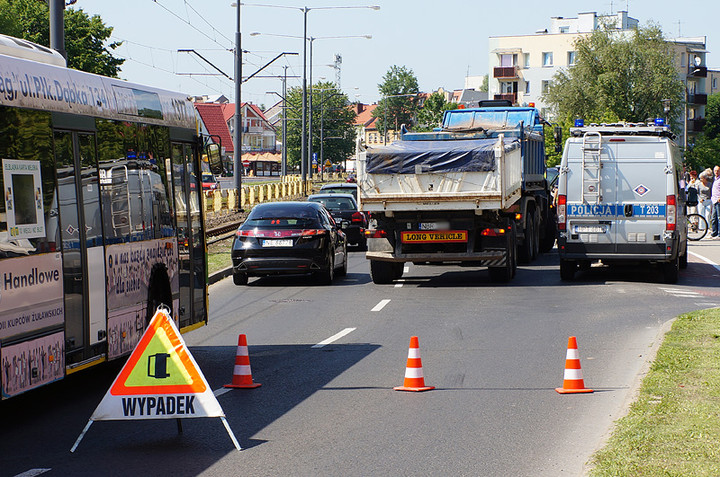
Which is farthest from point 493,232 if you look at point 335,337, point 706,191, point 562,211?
point 706,191

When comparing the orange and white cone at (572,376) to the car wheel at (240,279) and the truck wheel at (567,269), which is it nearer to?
the truck wheel at (567,269)

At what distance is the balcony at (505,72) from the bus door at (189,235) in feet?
380

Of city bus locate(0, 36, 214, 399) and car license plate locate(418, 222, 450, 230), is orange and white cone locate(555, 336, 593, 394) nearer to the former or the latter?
city bus locate(0, 36, 214, 399)

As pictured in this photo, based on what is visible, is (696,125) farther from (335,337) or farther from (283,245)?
(335,337)

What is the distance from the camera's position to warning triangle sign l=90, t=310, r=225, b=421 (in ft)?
24.3

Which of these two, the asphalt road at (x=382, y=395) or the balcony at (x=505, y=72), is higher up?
the balcony at (x=505, y=72)

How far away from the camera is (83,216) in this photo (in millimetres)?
9094

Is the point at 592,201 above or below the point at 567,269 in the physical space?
above

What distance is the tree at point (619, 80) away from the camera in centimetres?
8856

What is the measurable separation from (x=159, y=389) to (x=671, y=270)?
1436cm

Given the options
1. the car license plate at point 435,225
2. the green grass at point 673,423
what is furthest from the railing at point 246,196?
the green grass at point 673,423

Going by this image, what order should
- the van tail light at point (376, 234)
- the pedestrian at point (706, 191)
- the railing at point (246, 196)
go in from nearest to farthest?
the van tail light at point (376, 234) → the pedestrian at point (706, 191) → the railing at point (246, 196)

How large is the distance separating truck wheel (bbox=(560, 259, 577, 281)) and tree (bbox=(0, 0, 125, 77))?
42209 mm

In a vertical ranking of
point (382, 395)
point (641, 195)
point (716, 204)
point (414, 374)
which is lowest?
point (382, 395)
